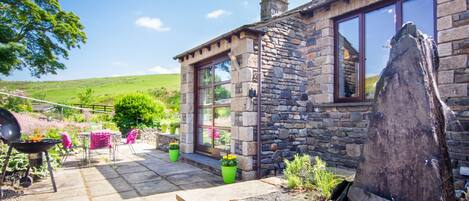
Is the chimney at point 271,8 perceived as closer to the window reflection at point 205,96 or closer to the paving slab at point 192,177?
the window reflection at point 205,96

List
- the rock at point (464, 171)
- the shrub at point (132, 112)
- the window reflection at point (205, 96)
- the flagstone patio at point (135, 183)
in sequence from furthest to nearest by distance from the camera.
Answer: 1. the shrub at point (132, 112)
2. the window reflection at point (205, 96)
3. the flagstone patio at point (135, 183)
4. the rock at point (464, 171)

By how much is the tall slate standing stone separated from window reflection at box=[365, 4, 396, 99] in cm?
252

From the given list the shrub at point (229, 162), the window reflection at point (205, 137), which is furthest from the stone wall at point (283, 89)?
the window reflection at point (205, 137)

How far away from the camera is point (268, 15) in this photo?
8117mm

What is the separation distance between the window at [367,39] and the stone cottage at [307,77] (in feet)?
0.05

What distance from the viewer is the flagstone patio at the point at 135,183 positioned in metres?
3.66

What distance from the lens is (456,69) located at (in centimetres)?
362

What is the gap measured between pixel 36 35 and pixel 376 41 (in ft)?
53.0

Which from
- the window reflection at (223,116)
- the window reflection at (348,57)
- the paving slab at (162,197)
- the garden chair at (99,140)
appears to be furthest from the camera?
the garden chair at (99,140)

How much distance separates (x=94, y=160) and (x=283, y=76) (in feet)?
18.4

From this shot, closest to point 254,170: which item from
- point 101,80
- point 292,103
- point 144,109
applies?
point 292,103

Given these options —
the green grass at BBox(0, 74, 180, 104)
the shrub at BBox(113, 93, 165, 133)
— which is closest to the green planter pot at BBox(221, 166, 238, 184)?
the shrub at BBox(113, 93, 165, 133)

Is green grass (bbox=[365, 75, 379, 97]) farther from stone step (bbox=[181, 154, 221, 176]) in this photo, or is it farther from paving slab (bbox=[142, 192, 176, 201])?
paving slab (bbox=[142, 192, 176, 201])

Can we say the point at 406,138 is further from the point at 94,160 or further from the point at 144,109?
the point at 144,109
